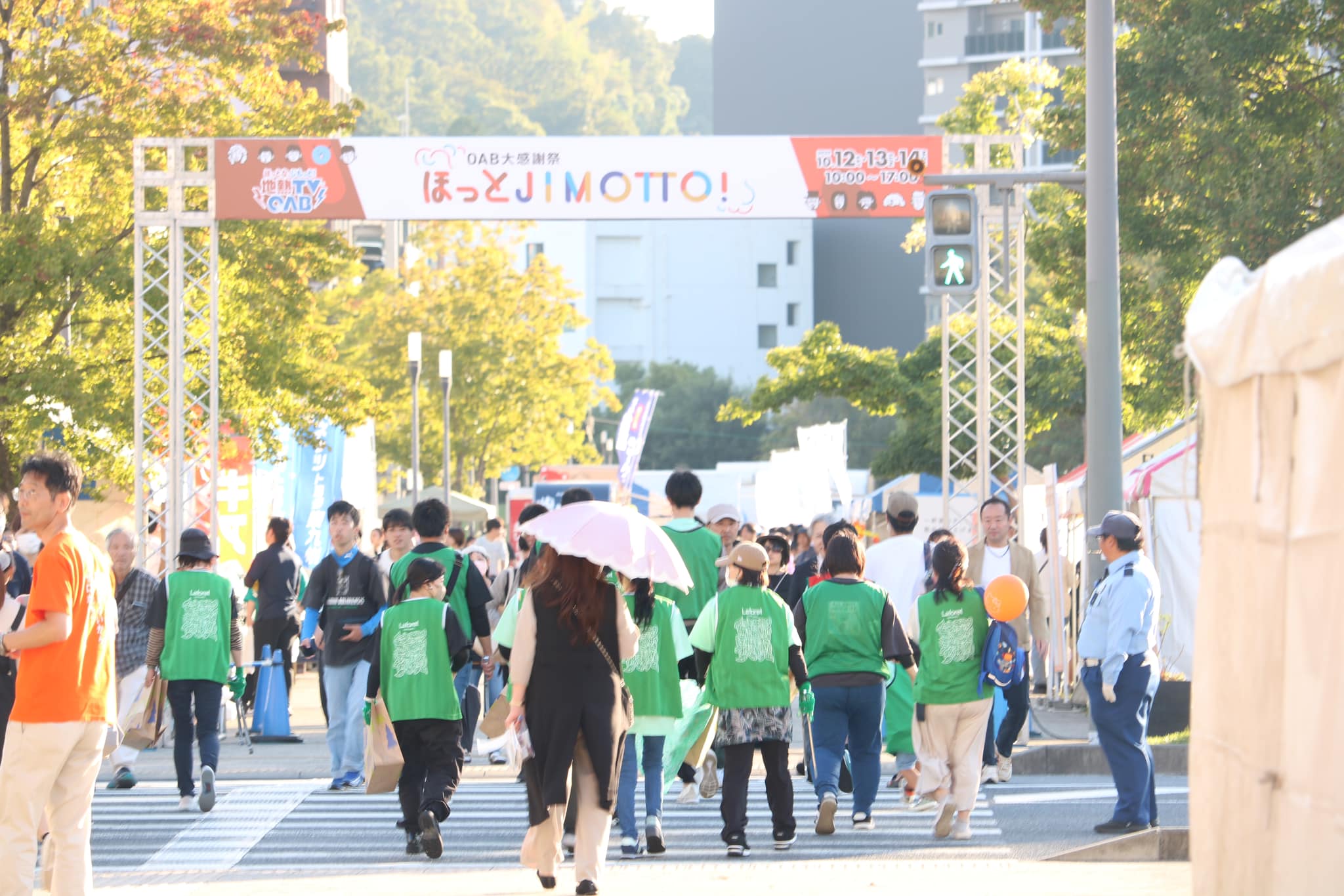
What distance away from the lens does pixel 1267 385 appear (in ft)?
16.9

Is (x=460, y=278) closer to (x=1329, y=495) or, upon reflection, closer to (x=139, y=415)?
(x=139, y=415)

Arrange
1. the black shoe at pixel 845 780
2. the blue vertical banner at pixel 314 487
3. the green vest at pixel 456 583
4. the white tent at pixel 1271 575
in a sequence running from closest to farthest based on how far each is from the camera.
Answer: the white tent at pixel 1271 575
the green vest at pixel 456 583
the black shoe at pixel 845 780
the blue vertical banner at pixel 314 487

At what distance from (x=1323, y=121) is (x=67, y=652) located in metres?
14.8

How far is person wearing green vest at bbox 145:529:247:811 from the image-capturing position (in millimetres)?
11695

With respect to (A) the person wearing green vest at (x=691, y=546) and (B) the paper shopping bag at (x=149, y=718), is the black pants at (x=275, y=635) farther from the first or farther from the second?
(A) the person wearing green vest at (x=691, y=546)

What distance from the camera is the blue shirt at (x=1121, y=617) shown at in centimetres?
1034

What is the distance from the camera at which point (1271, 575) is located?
518cm

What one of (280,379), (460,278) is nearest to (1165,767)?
(280,379)

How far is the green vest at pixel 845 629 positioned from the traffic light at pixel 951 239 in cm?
643

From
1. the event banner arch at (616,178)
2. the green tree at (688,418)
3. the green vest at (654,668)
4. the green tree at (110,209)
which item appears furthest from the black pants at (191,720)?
the green tree at (688,418)

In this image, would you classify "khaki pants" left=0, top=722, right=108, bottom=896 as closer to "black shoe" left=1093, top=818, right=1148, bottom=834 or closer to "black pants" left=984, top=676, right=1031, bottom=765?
"black shoe" left=1093, top=818, right=1148, bottom=834

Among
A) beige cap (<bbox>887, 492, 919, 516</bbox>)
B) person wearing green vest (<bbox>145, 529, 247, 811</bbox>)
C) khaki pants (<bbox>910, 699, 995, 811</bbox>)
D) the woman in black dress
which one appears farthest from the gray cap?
person wearing green vest (<bbox>145, 529, 247, 811</bbox>)

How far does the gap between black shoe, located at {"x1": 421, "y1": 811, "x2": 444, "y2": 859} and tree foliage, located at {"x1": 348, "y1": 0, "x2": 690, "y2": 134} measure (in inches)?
5383

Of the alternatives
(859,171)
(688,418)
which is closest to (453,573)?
(859,171)
